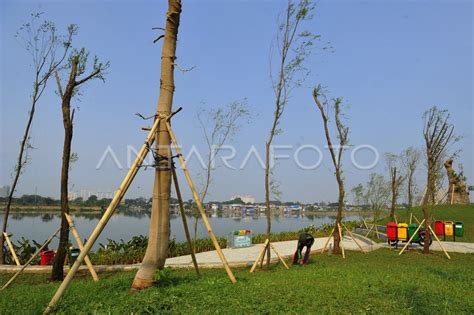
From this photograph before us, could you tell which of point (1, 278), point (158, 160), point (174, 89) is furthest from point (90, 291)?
point (1, 278)

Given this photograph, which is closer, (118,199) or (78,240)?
(118,199)

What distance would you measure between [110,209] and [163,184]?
2.85ft

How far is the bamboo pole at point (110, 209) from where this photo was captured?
430 cm

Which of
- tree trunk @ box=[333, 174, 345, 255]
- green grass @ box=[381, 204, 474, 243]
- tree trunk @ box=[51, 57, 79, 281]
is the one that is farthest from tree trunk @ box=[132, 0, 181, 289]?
green grass @ box=[381, 204, 474, 243]

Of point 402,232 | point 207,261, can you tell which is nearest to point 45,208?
point 207,261

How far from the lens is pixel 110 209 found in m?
4.87

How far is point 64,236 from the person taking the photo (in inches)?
282

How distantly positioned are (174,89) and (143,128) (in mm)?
777

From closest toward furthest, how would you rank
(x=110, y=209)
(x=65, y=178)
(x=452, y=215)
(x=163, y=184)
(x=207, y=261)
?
(x=110, y=209) < (x=163, y=184) < (x=65, y=178) < (x=207, y=261) < (x=452, y=215)

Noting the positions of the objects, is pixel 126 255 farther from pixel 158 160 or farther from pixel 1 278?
pixel 158 160

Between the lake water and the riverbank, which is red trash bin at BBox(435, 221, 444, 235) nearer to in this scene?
the lake water

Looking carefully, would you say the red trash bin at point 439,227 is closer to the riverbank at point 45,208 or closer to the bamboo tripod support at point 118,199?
the bamboo tripod support at point 118,199

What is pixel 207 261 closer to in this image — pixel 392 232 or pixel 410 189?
pixel 392 232

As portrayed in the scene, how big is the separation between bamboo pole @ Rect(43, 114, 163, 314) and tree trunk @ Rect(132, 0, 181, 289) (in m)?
0.27
